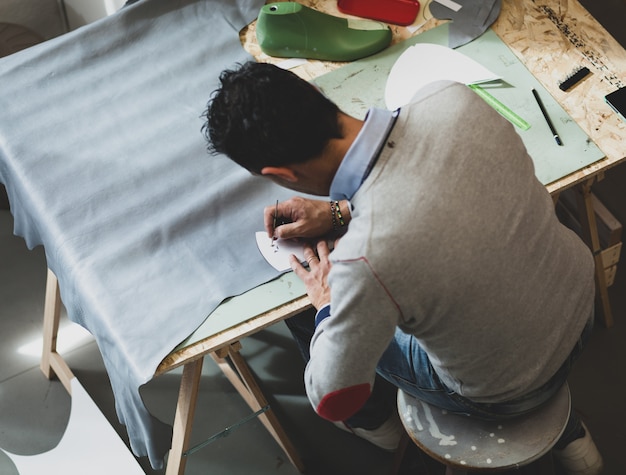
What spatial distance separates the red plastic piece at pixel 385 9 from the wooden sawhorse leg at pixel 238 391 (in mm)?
940

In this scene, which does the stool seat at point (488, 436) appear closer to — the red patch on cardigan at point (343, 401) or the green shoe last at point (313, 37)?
the red patch on cardigan at point (343, 401)

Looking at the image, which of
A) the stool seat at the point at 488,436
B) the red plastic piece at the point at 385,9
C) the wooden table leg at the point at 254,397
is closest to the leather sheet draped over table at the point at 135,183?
the red plastic piece at the point at 385,9

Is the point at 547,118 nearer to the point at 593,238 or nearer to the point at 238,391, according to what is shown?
the point at 593,238

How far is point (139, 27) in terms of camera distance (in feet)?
7.00

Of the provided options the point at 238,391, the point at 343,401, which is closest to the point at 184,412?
the point at 343,401

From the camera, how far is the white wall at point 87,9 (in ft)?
8.77

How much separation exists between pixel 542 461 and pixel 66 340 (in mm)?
1506

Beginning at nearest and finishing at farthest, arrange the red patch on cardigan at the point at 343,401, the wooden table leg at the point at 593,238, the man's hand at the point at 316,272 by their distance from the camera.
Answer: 1. the red patch on cardigan at the point at 343,401
2. the man's hand at the point at 316,272
3. the wooden table leg at the point at 593,238

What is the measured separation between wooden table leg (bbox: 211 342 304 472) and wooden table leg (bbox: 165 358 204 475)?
0.20m

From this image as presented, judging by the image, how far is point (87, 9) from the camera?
287 centimetres

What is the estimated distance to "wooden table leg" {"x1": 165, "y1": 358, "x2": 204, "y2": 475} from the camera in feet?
5.83

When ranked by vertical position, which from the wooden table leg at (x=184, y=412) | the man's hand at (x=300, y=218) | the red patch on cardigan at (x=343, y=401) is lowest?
the wooden table leg at (x=184, y=412)

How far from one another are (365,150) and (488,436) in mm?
716

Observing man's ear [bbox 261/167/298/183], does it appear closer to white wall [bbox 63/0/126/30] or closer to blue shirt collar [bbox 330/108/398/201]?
blue shirt collar [bbox 330/108/398/201]
